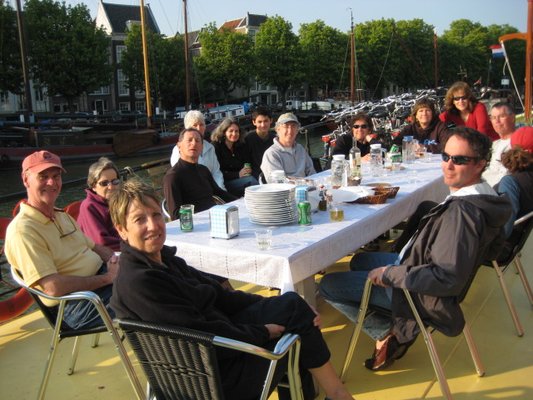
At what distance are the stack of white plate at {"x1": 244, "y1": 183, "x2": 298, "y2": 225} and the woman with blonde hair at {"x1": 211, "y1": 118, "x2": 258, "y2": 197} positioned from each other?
291 cm

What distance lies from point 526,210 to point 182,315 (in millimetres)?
2379

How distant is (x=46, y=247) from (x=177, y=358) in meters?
1.22

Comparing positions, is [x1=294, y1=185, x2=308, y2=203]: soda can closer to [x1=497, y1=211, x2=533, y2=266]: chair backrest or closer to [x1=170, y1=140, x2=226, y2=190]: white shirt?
[x1=497, y1=211, x2=533, y2=266]: chair backrest

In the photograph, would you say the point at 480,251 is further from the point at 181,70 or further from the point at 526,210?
the point at 181,70

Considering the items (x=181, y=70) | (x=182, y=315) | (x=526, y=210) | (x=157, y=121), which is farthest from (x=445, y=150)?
(x=181, y=70)

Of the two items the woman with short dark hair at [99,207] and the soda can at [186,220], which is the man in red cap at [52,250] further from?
the soda can at [186,220]

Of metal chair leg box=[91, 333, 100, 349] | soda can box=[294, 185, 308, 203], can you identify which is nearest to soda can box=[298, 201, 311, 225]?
soda can box=[294, 185, 308, 203]

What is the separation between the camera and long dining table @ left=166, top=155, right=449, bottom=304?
238 cm

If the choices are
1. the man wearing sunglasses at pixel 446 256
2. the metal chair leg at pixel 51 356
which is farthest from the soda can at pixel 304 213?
the metal chair leg at pixel 51 356

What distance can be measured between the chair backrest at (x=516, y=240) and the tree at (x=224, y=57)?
43.1 meters

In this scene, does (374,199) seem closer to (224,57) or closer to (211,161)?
(211,161)

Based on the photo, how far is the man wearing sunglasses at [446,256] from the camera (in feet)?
7.00

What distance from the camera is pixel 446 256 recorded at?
215 cm

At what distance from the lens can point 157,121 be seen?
31891 millimetres
